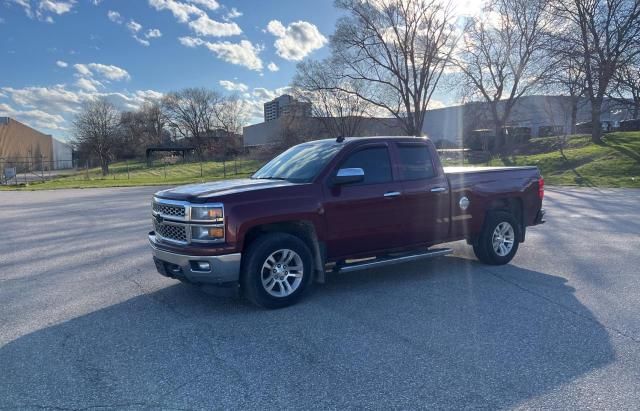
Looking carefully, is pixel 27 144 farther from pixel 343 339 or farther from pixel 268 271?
pixel 343 339

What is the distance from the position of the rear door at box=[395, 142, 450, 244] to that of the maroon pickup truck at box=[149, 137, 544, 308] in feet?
0.05

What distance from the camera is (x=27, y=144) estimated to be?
8000 centimetres

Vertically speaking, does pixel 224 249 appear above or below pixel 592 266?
above

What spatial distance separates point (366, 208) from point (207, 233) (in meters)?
1.99

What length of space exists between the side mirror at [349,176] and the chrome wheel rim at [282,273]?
3.33 feet

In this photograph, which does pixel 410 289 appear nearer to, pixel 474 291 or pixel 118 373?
pixel 474 291

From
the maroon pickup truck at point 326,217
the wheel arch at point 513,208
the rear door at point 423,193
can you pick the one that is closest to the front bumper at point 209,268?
the maroon pickup truck at point 326,217

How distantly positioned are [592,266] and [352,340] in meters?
4.72

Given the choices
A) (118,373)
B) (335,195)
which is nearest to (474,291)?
(335,195)

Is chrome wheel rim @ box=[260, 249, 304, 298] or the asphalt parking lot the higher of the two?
chrome wheel rim @ box=[260, 249, 304, 298]

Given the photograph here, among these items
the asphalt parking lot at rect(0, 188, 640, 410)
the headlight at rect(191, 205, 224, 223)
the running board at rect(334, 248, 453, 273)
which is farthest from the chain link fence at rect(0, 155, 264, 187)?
the headlight at rect(191, 205, 224, 223)

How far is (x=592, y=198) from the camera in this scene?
682 inches

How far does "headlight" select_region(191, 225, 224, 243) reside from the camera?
504 cm

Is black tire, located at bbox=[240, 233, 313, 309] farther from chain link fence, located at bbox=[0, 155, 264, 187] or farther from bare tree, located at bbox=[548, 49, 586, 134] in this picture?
chain link fence, located at bbox=[0, 155, 264, 187]
